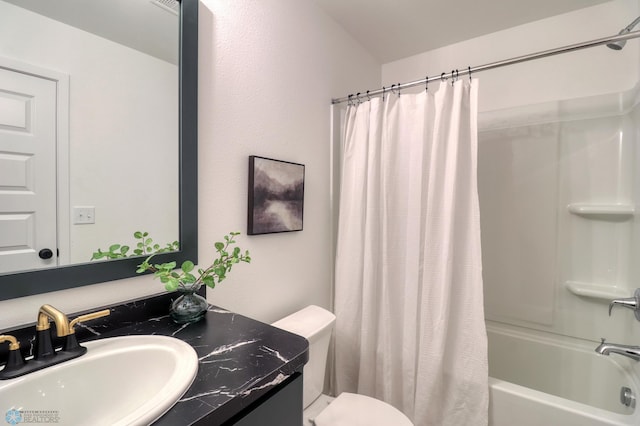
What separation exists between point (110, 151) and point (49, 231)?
278 mm

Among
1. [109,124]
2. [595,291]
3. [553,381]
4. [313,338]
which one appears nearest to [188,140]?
[109,124]

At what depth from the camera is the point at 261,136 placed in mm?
1350

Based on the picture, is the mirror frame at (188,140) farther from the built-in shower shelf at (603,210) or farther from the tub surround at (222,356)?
the built-in shower shelf at (603,210)

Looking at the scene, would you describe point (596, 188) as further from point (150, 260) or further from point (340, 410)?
point (150, 260)

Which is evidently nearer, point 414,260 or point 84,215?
point 84,215

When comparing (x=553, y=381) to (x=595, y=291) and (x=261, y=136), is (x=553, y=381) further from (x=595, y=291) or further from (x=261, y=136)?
(x=261, y=136)

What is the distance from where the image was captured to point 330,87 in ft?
5.90

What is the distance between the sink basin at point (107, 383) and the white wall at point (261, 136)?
0.68ft

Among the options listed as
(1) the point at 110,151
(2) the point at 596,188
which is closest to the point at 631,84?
(2) the point at 596,188

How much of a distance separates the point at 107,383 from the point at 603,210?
2442mm

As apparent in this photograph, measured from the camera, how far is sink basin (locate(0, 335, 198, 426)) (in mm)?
579

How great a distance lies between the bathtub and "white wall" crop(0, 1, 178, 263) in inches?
65.6

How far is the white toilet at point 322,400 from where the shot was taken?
1191 mm

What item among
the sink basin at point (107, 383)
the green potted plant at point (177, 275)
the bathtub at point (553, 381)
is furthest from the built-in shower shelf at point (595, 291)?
the sink basin at point (107, 383)
